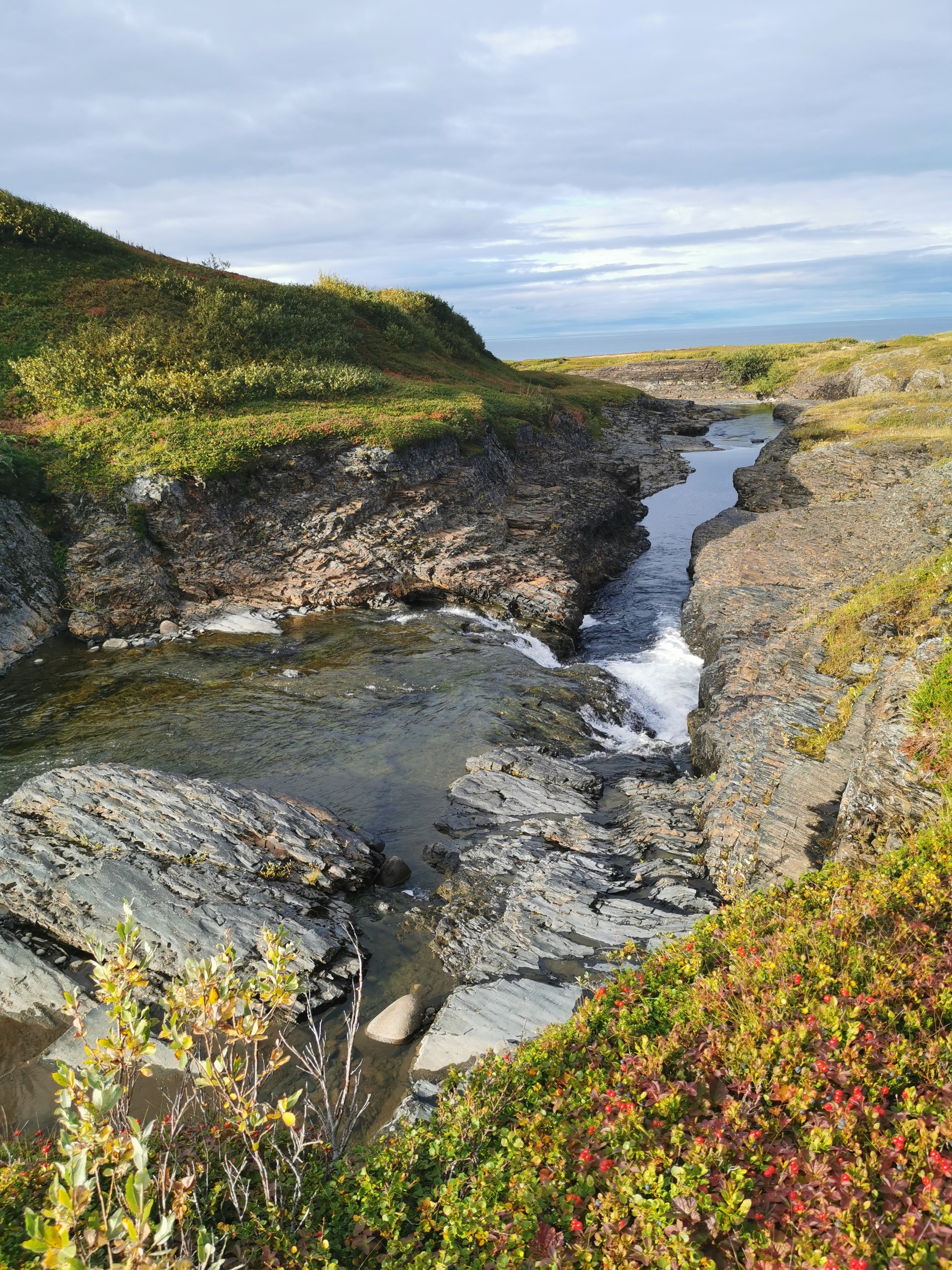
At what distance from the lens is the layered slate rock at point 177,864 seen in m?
13.6

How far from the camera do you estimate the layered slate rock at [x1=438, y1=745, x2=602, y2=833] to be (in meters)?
19.0

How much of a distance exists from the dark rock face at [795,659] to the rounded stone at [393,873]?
24.0 feet

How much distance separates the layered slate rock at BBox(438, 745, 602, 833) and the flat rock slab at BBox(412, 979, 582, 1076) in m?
5.77

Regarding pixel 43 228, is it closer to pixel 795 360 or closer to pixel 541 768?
pixel 541 768

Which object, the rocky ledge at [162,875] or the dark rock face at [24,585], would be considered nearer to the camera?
the rocky ledge at [162,875]

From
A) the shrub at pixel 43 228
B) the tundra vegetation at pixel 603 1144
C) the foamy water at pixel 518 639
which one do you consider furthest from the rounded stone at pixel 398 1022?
the shrub at pixel 43 228

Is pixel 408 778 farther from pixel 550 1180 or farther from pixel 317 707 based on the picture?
pixel 550 1180

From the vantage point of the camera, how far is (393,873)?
1677cm

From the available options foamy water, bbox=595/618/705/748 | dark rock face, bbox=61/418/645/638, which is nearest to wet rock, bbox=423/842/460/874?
foamy water, bbox=595/618/705/748

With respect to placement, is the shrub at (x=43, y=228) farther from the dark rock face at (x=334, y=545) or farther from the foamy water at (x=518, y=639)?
the foamy water at (x=518, y=639)

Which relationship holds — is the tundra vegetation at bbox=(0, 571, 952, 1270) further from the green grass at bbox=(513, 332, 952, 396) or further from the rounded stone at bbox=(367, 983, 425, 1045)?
the green grass at bbox=(513, 332, 952, 396)

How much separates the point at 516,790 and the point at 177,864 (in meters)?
9.16

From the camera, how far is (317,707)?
82.3 ft

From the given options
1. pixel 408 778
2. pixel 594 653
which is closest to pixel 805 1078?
pixel 408 778
